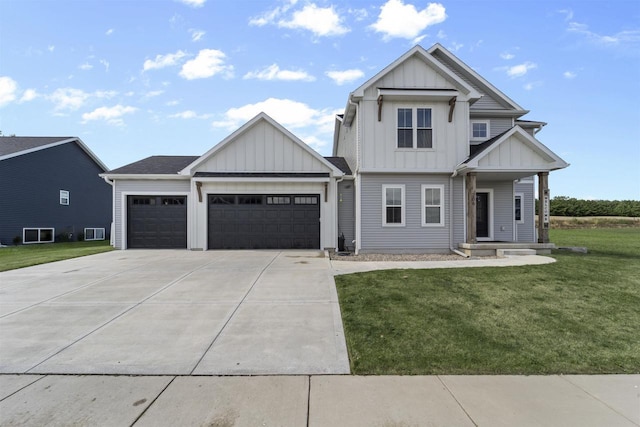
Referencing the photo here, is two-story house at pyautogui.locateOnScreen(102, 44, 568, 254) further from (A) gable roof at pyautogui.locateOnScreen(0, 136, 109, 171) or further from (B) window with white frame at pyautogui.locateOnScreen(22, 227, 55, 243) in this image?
(B) window with white frame at pyautogui.locateOnScreen(22, 227, 55, 243)

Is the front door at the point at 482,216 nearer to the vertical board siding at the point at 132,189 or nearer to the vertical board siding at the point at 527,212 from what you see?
the vertical board siding at the point at 527,212

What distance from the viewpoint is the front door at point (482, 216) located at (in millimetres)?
14227

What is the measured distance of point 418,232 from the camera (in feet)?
43.2

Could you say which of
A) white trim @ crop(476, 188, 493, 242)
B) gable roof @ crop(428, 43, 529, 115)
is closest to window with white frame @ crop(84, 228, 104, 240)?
gable roof @ crop(428, 43, 529, 115)

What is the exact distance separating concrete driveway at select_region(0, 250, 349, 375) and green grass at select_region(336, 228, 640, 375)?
1.77 ft

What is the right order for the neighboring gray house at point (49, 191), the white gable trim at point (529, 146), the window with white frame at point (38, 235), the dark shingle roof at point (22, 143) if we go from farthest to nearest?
the window with white frame at point (38, 235) → the dark shingle roof at point (22, 143) → the neighboring gray house at point (49, 191) → the white gable trim at point (529, 146)

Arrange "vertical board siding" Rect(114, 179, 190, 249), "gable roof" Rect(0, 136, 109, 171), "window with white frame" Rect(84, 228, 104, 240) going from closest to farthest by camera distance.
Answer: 1. "vertical board siding" Rect(114, 179, 190, 249)
2. "gable roof" Rect(0, 136, 109, 171)
3. "window with white frame" Rect(84, 228, 104, 240)

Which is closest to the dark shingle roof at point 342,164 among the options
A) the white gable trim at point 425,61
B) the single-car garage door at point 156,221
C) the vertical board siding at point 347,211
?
the vertical board siding at point 347,211

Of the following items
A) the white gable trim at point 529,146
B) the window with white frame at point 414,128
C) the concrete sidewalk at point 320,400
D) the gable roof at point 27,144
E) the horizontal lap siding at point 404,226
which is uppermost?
the gable roof at point 27,144

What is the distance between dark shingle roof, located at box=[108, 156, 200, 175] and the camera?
14.4m

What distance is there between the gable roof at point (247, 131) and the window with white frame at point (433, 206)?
11.6 feet

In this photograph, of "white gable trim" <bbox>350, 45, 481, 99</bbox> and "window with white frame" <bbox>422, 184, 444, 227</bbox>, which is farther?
"window with white frame" <bbox>422, 184, 444, 227</bbox>

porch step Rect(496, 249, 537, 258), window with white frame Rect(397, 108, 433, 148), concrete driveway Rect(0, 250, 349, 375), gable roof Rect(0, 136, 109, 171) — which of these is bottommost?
concrete driveway Rect(0, 250, 349, 375)

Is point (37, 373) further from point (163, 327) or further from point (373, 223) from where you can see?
point (373, 223)
